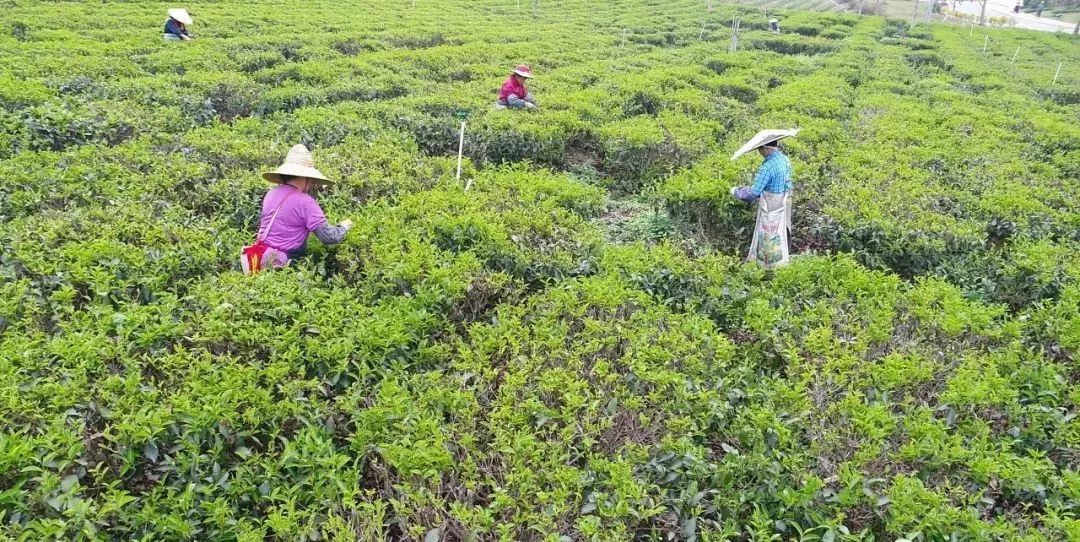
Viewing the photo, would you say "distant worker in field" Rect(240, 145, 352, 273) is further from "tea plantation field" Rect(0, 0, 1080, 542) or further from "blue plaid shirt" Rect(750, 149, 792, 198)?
"blue plaid shirt" Rect(750, 149, 792, 198)

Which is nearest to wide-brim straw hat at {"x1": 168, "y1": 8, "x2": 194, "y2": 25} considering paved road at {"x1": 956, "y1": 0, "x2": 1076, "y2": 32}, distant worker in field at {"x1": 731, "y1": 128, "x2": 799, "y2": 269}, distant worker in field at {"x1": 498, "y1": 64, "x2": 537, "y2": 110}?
distant worker in field at {"x1": 498, "y1": 64, "x2": 537, "y2": 110}

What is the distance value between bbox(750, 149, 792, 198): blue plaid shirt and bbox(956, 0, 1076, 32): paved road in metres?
43.6

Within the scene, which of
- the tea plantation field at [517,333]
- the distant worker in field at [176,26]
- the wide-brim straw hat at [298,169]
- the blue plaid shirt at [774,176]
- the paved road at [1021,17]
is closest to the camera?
the tea plantation field at [517,333]

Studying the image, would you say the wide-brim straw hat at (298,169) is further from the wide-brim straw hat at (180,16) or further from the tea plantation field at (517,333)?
the wide-brim straw hat at (180,16)

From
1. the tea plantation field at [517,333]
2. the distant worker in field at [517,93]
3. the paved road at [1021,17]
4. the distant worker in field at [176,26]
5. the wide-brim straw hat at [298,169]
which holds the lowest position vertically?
the tea plantation field at [517,333]

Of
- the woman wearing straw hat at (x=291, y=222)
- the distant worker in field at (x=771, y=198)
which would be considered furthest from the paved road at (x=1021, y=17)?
the woman wearing straw hat at (x=291, y=222)

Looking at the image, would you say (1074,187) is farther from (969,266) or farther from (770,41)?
(770,41)

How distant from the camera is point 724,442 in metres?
3.46

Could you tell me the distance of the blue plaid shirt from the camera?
5.72m

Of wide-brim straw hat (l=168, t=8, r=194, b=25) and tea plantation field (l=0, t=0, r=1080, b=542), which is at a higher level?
wide-brim straw hat (l=168, t=8, r=194, b=25)

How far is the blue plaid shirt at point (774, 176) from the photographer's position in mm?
5719

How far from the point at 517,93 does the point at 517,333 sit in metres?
6.90

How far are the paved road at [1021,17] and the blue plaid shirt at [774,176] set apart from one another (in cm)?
4365

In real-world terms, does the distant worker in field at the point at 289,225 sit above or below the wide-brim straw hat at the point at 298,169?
below
